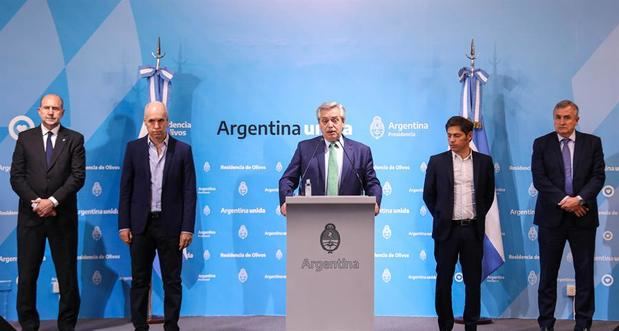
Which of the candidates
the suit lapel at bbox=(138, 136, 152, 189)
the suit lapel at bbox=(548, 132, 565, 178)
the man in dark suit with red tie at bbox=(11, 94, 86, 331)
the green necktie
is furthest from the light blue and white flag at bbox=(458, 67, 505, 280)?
the man in dark suit with red tie at bbox=(11, 94, 86, 331)

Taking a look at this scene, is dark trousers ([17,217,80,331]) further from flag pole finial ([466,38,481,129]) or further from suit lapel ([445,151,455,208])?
flag pole finial ([466,38,481,129])

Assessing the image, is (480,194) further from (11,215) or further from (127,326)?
(11,215)

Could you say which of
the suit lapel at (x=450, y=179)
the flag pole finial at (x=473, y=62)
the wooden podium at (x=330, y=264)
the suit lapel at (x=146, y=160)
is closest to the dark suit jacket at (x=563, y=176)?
the flag pole finial at (x=473, y=62)

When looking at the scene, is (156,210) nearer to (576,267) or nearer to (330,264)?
(330,264)

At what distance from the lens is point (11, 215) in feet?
19.5

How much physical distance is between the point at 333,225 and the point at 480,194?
178 centimetres

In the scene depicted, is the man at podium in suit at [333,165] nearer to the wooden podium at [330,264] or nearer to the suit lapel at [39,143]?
the wooden podium at [330,264]

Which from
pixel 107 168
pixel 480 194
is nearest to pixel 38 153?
pixel 107 168

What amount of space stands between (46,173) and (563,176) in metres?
3.99

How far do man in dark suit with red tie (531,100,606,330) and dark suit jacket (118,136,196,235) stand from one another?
2740 millimetres

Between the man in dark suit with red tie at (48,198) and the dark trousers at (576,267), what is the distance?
12.1ft

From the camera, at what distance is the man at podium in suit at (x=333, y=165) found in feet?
14.9

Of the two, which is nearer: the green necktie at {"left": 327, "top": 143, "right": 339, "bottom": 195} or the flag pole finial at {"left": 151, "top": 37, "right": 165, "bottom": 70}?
the green necktie at {"left": 327, "top": 143, "right": 339, "bottom": 195}

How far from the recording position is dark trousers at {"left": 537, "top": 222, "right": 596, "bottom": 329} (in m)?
5.10
